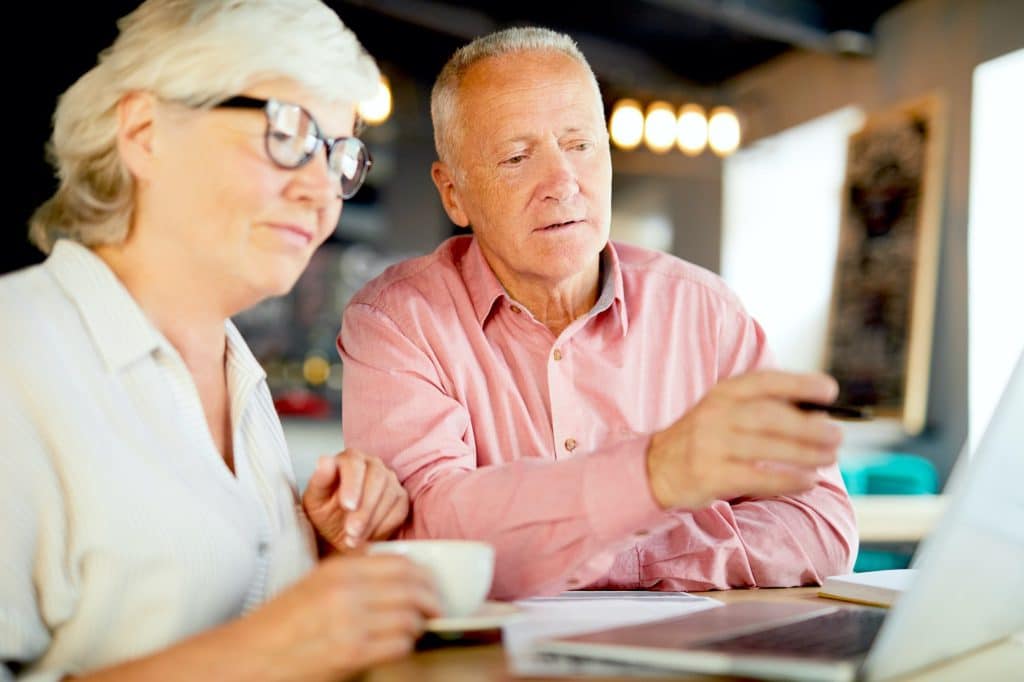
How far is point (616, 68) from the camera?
7.96m

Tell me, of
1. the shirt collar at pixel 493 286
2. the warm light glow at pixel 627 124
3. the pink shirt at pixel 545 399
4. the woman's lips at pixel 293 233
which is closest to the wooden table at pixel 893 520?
the pink shirt at pixel 545 399

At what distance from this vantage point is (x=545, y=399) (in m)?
1.80

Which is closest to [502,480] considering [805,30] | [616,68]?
[805,30]

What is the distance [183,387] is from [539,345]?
0.73 meters

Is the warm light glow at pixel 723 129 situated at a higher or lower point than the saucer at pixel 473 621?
higher

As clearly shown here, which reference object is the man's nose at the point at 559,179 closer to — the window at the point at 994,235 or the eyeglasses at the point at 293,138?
the eyeglasses at the point at 293,138

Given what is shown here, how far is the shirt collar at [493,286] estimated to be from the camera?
72.7 inches

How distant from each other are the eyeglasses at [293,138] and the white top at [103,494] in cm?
23

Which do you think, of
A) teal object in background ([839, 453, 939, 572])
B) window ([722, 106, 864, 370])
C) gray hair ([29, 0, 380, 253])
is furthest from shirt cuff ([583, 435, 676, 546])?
window ([722, 106, 864, 370])

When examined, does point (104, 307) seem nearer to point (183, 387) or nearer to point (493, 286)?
point (183, 387)

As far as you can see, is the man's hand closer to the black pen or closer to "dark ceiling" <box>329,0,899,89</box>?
the black pen

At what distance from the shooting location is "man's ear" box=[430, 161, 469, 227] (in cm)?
205

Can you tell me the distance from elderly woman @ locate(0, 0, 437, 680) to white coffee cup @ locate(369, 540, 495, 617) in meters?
0.03

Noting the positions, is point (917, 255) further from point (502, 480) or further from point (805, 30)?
point (502, 480)
